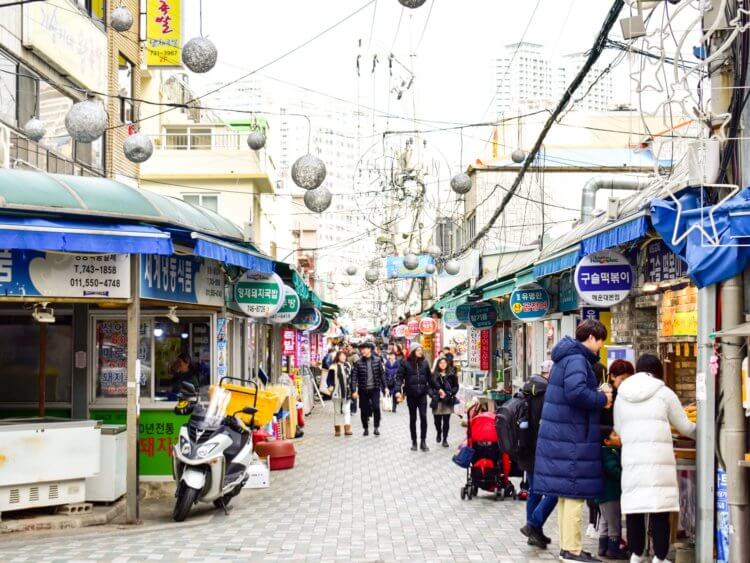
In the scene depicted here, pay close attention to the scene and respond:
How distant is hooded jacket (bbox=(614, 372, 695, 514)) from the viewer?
28.3 feet

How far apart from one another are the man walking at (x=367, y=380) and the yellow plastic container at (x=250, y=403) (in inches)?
318

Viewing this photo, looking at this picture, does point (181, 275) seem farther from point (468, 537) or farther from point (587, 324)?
point (587, 324)

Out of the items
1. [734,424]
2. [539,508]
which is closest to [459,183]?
[539,508]

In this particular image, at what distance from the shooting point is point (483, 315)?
89.9 feet

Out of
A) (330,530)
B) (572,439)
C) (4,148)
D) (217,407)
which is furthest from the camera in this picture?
(4,148)

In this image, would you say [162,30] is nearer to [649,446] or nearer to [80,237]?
[80,237]

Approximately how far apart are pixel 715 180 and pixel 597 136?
1296 inches

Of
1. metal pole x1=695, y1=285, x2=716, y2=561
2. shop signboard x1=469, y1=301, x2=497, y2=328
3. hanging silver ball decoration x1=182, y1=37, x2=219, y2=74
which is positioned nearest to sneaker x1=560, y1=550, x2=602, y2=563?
metal pole x1=695, y1=285, x2=716, y2=561

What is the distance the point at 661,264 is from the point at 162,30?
46.9ft

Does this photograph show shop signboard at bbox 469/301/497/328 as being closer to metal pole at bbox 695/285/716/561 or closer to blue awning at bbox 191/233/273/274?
blue awning at bbox 191/233/273/274

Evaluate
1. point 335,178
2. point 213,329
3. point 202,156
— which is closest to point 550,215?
point 202,156

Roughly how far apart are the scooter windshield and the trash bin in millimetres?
1004

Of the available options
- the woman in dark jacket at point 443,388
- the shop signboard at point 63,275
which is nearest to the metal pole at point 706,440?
the shop signboard at point 63,275

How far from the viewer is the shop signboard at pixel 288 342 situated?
29.6 metres
